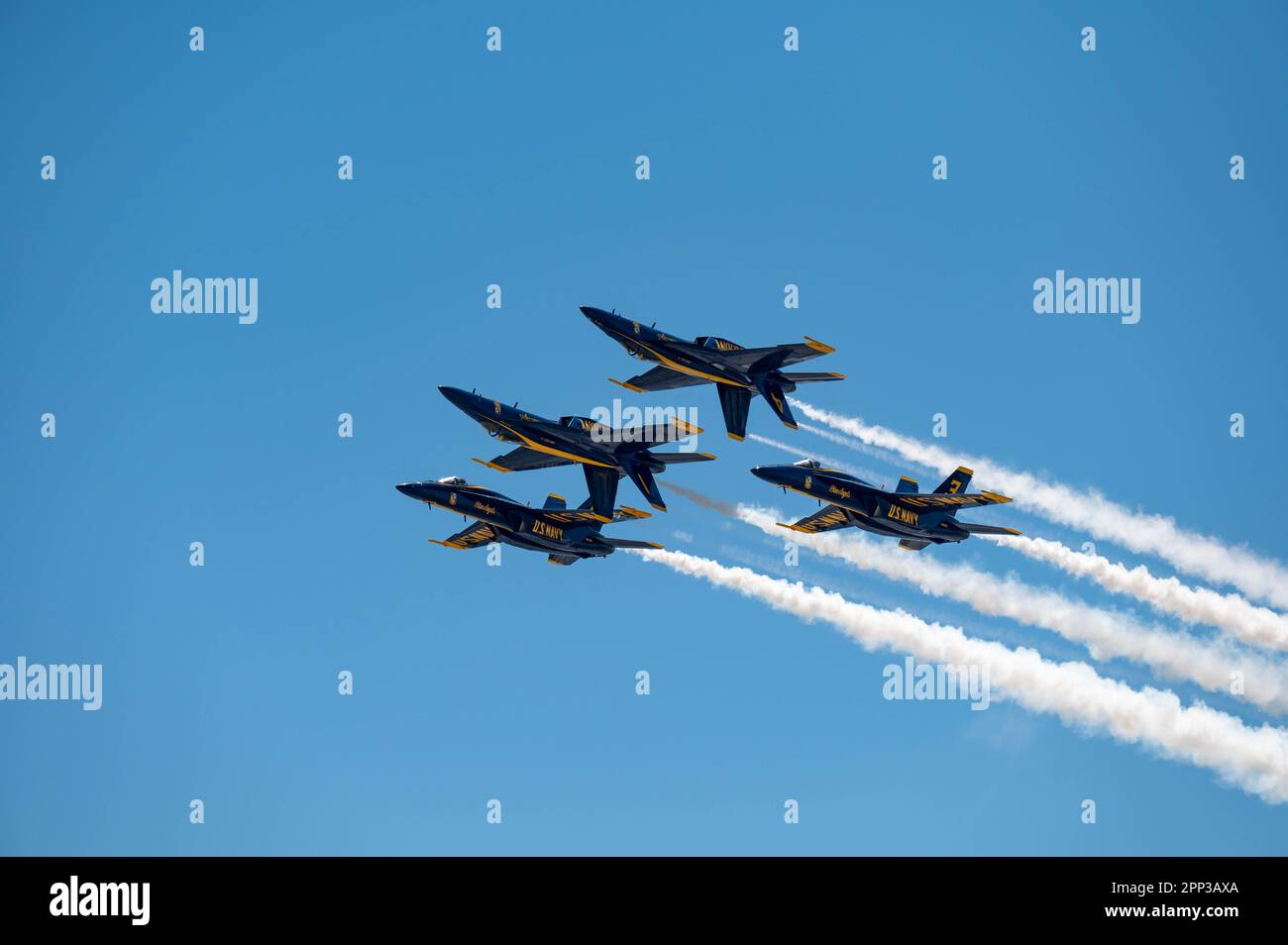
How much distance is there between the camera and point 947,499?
356 feet

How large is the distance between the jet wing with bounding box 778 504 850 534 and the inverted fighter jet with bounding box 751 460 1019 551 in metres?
2.66

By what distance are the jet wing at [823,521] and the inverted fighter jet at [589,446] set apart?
931 cm

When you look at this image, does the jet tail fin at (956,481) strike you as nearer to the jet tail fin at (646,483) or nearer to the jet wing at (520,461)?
the jet tail fin at (646,483)

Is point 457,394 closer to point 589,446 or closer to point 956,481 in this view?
point 589,446

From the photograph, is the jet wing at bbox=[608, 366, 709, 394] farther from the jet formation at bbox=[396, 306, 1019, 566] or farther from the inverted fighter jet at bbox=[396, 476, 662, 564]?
the inverted fighter jet at bbox=[396, 476, 662, 564]

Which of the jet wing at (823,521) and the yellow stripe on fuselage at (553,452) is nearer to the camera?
the yellow stripe on fuselage at (553,452)

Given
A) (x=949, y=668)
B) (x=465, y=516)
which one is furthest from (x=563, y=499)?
(x=949, y=668)

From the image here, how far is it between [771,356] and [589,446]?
1065cm

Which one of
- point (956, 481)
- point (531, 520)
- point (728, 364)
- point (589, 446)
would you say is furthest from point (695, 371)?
point (956, 481)

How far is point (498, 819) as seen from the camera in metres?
111

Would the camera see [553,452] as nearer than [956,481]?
Yes

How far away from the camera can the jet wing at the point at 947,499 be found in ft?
355

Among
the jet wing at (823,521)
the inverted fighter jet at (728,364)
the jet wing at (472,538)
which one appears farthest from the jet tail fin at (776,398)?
the jet wing at (472,538)
